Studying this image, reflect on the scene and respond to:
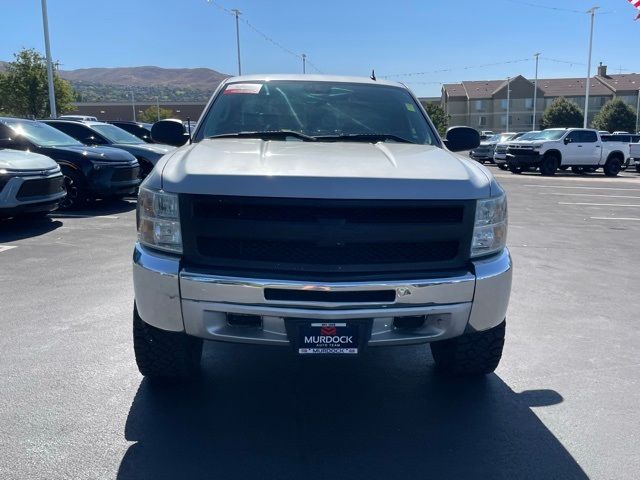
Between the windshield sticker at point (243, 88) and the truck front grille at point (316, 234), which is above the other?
the windshield sticker at point (243, 88)

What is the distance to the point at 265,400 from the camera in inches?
138

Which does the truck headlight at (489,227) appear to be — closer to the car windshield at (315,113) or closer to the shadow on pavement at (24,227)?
the car windshield at (315,113)

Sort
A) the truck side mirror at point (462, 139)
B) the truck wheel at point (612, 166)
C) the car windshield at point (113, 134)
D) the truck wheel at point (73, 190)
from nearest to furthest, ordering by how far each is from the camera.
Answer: the truck side mirror at point (462, 139) → the truck wheel at point (73, 190) → the car windshield at point (113, 134) → the truck wheel at point (612, 166)

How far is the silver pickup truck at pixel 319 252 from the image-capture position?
2.86 m

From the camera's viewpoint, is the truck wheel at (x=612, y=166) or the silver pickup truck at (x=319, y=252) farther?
the truck wheel at (x=612, y=166)

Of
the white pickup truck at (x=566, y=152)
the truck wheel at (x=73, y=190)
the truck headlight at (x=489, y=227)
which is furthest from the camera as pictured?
the white pickup truck at (x=566, y=152)

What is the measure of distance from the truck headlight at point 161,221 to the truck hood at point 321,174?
78 millimetres

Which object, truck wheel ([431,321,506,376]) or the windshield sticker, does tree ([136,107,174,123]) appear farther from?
truck wheel ([431,321,506,376])

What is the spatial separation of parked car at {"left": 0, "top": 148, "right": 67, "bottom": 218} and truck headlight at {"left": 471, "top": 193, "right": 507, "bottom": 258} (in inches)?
285

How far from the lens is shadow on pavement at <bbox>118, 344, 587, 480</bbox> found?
112 inches

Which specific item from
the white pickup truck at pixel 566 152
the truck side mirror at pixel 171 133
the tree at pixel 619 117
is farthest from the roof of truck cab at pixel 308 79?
the tree at pixel 619 117

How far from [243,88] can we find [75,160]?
6.98 m

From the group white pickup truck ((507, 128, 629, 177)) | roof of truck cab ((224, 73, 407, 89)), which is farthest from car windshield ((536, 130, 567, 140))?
roof of truck cab ((224, 73, 407, 89))

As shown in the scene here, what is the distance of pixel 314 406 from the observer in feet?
11.3
